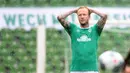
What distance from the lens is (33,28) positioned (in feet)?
27.2

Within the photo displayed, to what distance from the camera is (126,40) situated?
688 cm

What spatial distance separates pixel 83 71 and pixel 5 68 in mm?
3927

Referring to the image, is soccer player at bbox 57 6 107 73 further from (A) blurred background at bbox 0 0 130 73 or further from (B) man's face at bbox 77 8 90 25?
(A) blurred background at bbox 0 0 130 73

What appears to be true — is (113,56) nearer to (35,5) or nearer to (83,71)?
(83,71)

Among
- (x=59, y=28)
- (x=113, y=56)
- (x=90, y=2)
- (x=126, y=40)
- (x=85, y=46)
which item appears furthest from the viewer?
(x=90, y=2)

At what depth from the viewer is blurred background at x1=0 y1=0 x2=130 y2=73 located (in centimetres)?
803

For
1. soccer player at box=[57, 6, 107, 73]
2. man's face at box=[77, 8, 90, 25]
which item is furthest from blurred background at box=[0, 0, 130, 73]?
man's face at box=[77, 8, 90, 25]

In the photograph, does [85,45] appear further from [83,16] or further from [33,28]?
[33,28]

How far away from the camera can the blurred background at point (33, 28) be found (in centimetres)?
803

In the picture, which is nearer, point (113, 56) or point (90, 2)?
point (113, 56)

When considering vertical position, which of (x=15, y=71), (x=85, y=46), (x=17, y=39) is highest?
(x=85, y=46)

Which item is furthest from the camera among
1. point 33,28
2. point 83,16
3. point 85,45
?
point 33,28

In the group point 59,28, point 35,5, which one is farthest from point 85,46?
point 35,5

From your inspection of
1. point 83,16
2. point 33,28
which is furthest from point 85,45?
point 33,28
